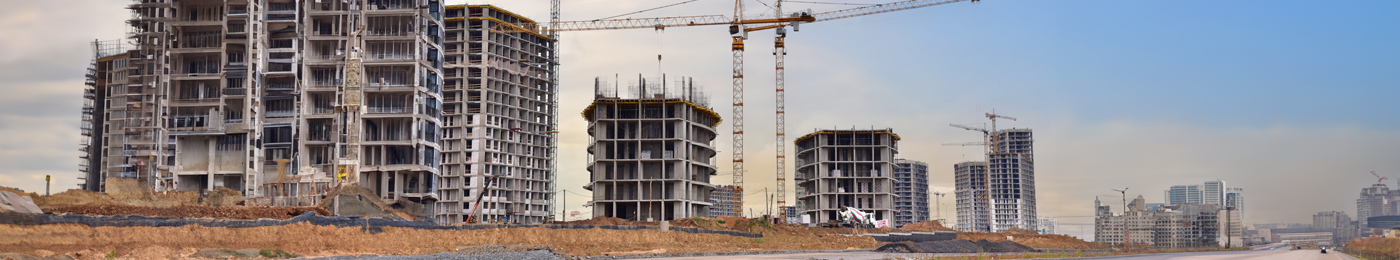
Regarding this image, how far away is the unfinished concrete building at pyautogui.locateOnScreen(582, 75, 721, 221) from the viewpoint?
4427 inches

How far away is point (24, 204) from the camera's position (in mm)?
44188

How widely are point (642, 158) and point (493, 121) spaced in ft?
86.3

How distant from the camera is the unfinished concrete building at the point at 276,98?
7562cm

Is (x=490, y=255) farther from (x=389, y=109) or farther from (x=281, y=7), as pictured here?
(x=281, y=7)

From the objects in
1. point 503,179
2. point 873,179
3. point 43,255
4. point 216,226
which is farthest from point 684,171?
point 43,255

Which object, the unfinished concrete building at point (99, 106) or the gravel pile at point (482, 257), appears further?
the unfinished concrete building at point (99, 106)

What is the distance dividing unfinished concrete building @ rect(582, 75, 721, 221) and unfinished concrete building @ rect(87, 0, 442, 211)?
29.5 metres

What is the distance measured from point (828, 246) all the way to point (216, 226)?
49.9 metres

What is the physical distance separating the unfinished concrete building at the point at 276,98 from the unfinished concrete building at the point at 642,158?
2955 centimetres

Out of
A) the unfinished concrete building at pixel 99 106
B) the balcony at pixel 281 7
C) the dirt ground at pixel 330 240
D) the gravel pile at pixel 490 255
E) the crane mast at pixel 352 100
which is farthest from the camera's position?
the unfinished concrete building at pixel 99 106

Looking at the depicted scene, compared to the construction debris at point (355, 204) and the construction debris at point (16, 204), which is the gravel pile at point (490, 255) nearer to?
the construction debris at point (16, 204)

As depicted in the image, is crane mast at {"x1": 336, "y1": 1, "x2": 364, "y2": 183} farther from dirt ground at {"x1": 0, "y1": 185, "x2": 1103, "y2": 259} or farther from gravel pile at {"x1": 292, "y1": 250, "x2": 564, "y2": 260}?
gravel pile at {"x1": 292, "y1": 250, "x2": 564, "y2": 260}

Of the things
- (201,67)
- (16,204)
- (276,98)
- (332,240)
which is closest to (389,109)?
(276,98)

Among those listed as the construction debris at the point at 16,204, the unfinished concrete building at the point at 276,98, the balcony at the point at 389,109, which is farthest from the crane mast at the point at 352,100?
the construction debris at the point at 16,204
